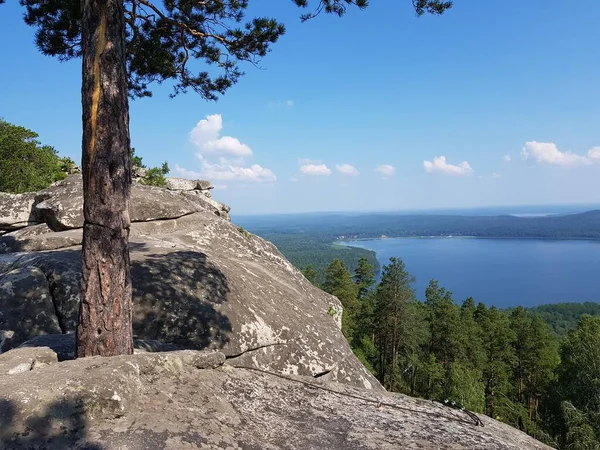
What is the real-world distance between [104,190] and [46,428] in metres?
2.16

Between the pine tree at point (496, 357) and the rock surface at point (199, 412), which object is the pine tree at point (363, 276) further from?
the rock surface at point (199, 412)

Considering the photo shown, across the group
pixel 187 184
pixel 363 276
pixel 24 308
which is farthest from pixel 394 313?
pixel 24 308

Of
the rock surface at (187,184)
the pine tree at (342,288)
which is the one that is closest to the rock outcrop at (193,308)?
the rock surface at (187,184)

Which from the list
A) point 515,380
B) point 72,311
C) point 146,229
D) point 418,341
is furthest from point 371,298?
point 72,311

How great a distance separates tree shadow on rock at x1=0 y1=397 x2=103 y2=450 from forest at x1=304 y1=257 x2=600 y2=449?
106 ft

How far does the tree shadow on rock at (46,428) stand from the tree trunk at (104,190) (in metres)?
1.19

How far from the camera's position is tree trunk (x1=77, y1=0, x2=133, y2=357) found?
378 centimetres

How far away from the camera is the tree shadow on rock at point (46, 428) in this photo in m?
2.36

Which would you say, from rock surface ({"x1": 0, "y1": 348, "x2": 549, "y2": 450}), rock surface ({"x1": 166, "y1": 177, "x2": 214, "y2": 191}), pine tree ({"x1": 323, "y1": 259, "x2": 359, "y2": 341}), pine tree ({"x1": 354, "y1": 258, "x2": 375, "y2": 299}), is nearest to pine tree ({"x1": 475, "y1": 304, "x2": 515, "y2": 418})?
pine tree ({"x1": 323, "y1": 259, "x2": 359, "y2": 341})

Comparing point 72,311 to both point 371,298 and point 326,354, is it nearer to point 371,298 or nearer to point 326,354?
point 326,354

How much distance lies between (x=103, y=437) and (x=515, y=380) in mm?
50757

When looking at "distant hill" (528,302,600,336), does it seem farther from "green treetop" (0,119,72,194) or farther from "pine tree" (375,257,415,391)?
"green treetop" (0,119,72,194)

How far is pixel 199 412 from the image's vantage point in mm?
3070

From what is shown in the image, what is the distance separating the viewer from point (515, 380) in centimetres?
4319
